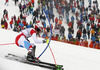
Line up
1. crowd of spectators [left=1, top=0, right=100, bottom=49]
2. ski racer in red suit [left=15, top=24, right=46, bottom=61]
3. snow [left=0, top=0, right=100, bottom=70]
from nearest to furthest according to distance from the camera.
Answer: snow [left=0, top=0, right=100, bottom=70] → ski racer in red suit [left=15, top=24, right=46, bottom=61] → crowd of spectators [left=1, top=0, right=100, bottom=49]

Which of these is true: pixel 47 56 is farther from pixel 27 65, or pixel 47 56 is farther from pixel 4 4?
pixel 4 4

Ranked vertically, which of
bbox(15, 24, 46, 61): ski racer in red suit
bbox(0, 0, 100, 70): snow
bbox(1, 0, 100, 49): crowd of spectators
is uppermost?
bbox(1, 0, 100, 49): crowd of spectators

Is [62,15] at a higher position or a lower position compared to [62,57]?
higher

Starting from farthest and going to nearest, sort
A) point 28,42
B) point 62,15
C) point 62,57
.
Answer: point 62,15, point 62,57, point 28,42

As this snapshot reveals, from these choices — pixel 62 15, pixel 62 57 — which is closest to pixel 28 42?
pixel 62 57

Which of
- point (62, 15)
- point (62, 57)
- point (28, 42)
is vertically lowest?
point (62, 57)

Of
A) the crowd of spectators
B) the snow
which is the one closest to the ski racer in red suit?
the snow

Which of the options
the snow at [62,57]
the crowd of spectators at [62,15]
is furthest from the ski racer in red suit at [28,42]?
the crowd of spectators at [62,15]

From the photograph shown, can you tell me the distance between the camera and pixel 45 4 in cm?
1955

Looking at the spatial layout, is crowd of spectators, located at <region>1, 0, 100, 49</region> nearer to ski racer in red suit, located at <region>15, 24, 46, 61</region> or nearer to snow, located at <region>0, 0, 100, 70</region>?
snow, located at <region>0, 0, 100, 70</region>

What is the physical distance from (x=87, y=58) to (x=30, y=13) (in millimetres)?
11346

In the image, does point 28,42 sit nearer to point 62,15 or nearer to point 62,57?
point 62,57

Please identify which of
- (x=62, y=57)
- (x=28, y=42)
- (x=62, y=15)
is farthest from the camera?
(x=62, y=15)

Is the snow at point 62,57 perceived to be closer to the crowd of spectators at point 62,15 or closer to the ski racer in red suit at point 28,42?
the ski racer in red suit at point 28,42
